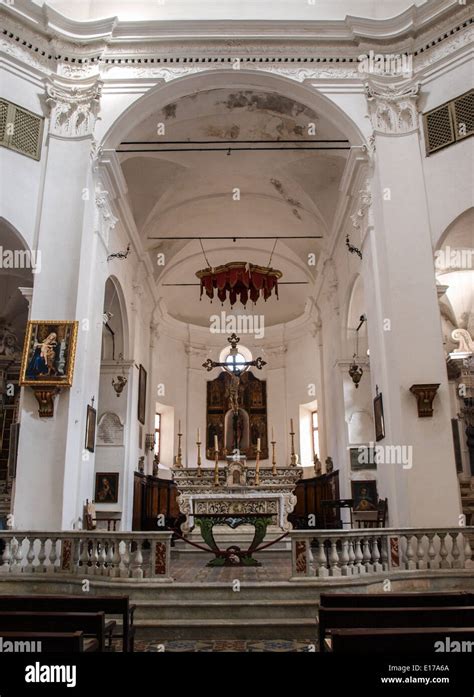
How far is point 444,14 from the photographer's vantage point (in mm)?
9945

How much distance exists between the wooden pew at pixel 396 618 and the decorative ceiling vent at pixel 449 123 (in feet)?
25.6

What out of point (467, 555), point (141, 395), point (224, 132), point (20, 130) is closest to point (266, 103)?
point (224, 132)

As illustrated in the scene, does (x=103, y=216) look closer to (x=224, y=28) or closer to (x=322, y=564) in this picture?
(x=224, y=28)

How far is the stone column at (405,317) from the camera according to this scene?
8562 millimetres

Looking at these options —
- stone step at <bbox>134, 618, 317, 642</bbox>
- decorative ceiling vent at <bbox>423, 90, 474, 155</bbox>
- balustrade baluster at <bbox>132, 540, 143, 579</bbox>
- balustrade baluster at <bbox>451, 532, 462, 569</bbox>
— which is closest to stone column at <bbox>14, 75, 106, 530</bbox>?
balustrade baluster at <bbox>132, 540, 143, 579</bbox>

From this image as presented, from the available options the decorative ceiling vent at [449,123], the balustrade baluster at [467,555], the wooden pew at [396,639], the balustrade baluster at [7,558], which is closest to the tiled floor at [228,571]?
the balustrade baluster at [7,558]

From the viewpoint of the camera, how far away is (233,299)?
1404 centimetres

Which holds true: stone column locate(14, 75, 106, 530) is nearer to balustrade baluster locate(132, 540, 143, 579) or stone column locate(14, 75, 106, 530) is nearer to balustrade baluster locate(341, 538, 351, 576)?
balustrade baluster locate(132, 540, 143, 579)

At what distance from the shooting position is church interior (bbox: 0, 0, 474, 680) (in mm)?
6750

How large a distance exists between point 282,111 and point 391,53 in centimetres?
243

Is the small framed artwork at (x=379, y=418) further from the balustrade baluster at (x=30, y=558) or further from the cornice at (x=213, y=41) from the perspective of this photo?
the cornice at (x=213, y=41)

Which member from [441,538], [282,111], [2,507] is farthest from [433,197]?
[2,507]

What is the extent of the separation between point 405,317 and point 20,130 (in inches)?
278

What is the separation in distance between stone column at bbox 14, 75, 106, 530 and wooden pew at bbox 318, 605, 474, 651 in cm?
547
